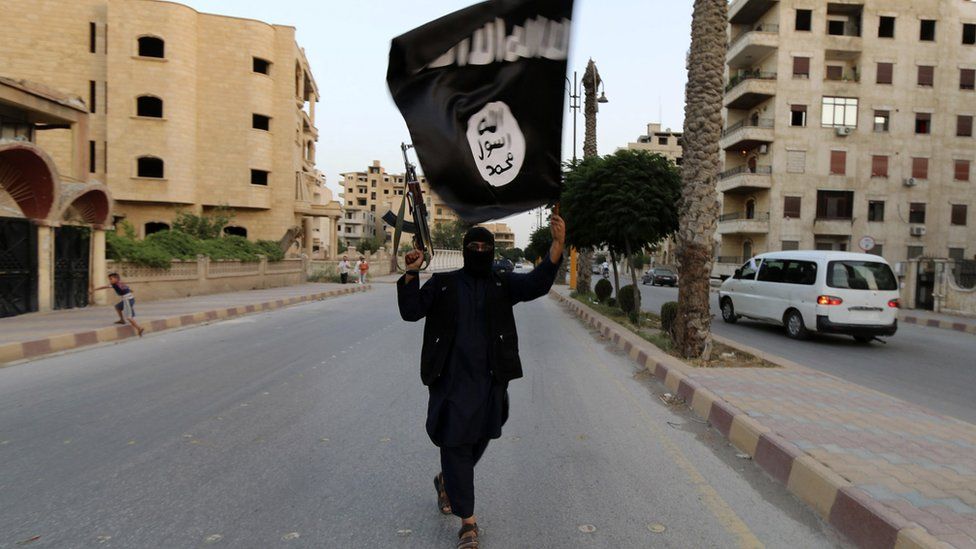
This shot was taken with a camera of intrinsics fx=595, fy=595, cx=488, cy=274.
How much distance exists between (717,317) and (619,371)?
10239mm

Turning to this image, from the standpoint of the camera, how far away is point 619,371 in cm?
856

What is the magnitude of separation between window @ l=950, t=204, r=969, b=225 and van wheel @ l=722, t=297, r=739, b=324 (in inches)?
1340

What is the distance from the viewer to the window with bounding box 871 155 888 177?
3988 cm

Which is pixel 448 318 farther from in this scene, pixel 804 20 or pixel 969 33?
pixel 969 33

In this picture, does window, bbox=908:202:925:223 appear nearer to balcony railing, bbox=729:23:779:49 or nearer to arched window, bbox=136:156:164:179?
balcony railing, bbox=729:23:779:49

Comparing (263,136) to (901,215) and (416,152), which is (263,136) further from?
(901,215)

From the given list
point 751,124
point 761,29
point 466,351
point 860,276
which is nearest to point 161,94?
point 860,276

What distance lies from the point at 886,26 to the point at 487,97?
48.0m

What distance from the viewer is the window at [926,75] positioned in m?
39.5

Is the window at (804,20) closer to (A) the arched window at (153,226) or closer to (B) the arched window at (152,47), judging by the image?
(B) the arched window at (152,47)

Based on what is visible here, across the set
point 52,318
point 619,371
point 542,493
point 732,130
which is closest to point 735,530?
point 542,493

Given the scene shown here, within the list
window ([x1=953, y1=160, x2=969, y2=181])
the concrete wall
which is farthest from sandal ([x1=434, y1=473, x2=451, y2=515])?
window ([x1=953, y1=160, x2=969, y2=181])

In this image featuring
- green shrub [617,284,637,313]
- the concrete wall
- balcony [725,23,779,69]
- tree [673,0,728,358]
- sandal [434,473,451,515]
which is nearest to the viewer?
sandal [434,473,451,515]

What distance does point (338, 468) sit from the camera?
165 inches
